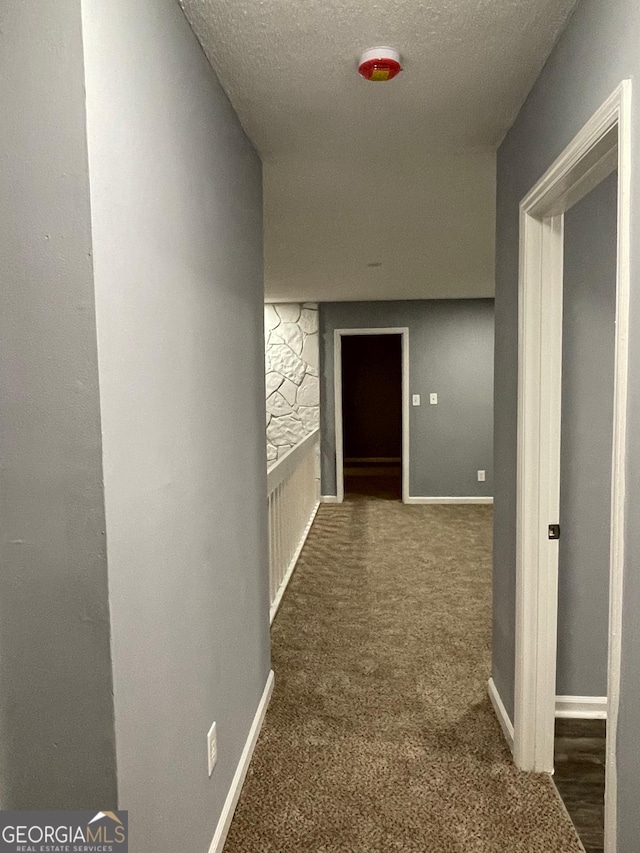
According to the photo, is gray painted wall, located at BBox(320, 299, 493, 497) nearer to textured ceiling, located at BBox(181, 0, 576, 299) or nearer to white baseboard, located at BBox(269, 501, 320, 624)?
white baseboard, located at BBox(269, 501, 320, 624)

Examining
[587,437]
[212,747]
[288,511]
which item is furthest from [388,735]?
[288,511]

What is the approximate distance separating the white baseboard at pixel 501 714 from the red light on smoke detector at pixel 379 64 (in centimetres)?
224

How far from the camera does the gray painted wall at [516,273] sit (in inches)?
42.7

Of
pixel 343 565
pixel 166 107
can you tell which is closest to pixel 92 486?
pixel 166 107

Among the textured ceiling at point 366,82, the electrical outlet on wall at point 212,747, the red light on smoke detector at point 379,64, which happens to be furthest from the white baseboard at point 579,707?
the red light on smoke detector at point 379,64

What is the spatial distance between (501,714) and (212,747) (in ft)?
4.19

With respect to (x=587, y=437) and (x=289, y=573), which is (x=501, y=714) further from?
(x=289, y=573)

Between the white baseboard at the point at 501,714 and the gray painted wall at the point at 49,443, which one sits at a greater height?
the gray painted wall at the point at 49,443

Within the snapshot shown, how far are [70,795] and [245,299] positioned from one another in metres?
1.58

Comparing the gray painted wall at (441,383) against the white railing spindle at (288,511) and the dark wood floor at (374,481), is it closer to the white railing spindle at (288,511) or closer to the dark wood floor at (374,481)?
the dark wood floor at (374,481)

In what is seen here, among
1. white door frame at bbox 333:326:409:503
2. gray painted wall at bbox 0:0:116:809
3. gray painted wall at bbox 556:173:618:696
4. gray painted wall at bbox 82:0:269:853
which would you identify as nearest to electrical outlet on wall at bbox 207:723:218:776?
gray painted wall at bbox 82:0:269:853

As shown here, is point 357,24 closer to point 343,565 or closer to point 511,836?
point 511,836

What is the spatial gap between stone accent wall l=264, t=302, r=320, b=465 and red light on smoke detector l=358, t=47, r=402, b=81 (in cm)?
476

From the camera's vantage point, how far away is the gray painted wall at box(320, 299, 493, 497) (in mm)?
6340
